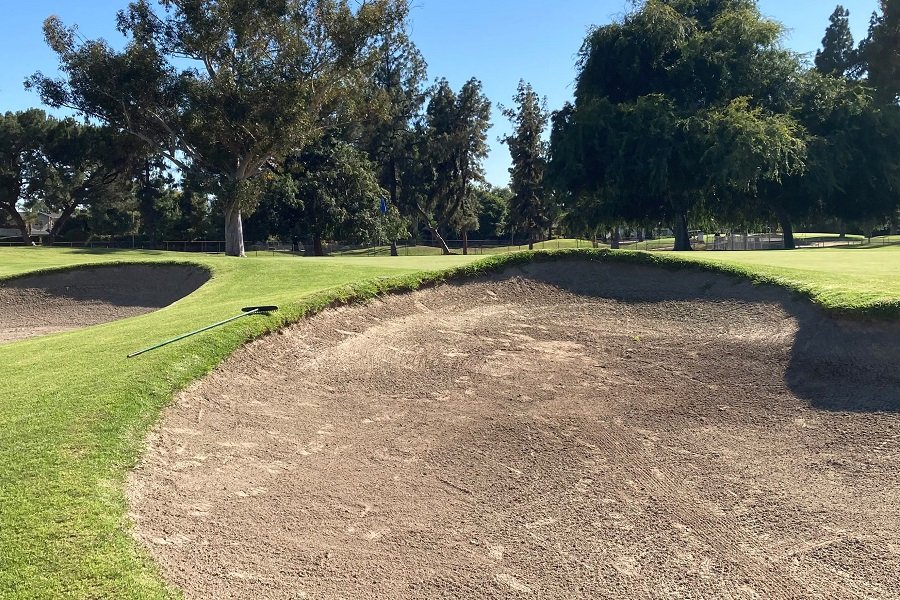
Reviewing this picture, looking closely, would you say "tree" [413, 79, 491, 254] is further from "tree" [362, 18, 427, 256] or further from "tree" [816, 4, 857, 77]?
"tree" [816, 4, 857, 77]

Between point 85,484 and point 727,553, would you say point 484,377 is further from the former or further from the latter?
point 85,484

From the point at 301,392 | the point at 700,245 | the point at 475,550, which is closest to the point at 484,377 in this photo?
the point at 301,392

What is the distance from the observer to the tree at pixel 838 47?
2341 inches

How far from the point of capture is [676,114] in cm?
3192

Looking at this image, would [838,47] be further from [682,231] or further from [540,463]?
[540,463]

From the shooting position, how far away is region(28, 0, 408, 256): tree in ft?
101

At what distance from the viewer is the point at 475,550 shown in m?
4.53

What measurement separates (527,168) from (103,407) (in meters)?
62.6

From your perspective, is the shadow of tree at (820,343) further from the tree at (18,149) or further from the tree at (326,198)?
the tree at (18,149)

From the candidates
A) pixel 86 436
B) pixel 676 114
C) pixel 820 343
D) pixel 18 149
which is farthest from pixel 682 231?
pixel 18 149

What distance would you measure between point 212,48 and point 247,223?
1688 cm

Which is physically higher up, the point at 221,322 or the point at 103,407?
the point at 221,322

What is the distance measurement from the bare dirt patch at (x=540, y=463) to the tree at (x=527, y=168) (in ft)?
180

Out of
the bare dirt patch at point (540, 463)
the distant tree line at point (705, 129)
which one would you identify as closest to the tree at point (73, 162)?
the distant tree line at point (705, 129)
